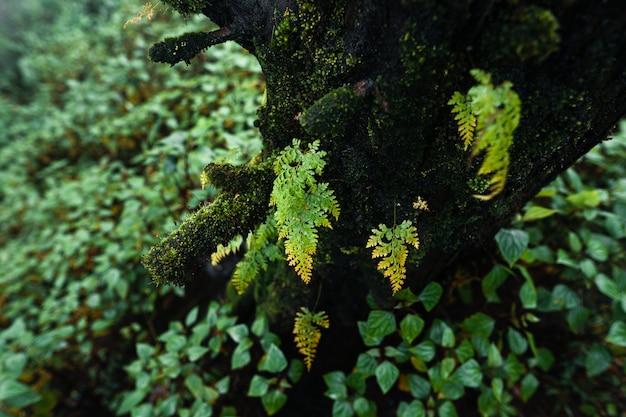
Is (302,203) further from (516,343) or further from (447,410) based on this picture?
(516,343)

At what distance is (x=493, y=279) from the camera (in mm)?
2217

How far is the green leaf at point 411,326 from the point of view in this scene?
→ 197 cm

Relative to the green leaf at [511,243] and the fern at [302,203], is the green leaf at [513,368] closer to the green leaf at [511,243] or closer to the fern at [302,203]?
the green leaf at [511,243]

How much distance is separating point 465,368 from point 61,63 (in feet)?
26.2

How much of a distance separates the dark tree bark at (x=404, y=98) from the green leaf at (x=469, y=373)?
2.47 feet

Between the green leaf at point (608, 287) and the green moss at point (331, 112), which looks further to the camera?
the green leaf at point (608, 287)

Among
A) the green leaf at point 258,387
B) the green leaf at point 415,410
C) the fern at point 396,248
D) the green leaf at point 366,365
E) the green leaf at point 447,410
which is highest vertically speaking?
the fern at point 396,248

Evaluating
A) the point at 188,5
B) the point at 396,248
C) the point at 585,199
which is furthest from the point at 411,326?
the point at 188,5

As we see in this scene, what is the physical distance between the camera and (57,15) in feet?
29.8

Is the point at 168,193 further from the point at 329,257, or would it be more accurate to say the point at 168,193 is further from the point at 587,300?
the point at 587,300

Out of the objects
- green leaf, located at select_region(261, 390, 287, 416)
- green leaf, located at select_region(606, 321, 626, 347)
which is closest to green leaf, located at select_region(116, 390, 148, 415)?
green leaf, located at select_region(261, 390, 287, 416)

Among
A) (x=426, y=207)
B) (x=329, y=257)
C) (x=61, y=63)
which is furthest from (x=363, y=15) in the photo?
(x=61, y=63)

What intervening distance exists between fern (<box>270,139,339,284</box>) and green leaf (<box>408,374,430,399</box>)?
126 cm

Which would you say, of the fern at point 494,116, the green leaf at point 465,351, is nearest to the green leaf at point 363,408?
the green leaf at point 465,351
